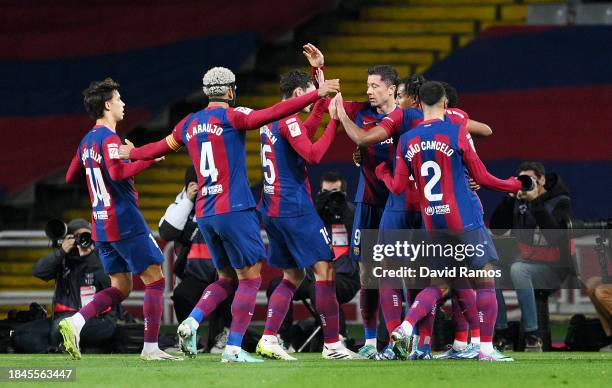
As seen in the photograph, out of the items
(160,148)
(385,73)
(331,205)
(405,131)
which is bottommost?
(331,205)

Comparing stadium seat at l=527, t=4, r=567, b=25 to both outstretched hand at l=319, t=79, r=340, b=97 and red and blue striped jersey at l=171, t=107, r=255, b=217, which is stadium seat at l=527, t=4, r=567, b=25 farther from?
outstretched hand at l=319, t=79, r=340, b=97

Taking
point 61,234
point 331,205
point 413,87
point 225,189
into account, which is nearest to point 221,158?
point 225,189

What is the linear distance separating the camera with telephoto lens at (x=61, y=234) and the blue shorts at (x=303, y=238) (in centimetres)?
242

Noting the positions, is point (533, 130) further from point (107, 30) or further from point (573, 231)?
point (107, 30)

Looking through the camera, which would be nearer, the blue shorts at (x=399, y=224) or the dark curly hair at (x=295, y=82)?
the blue shorts at (x=399, y=224)

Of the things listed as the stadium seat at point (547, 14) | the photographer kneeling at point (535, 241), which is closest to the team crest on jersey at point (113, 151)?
the photographer kneeling at point (535, 241)

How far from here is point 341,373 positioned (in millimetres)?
9195

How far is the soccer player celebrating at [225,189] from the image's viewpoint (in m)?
10.1

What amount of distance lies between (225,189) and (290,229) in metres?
0.80

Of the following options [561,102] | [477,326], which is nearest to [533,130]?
[561,102]

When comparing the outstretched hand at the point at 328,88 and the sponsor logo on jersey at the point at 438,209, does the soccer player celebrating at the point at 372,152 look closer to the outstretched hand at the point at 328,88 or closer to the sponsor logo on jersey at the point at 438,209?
the sponsor logo on jersey at the point at 438,209

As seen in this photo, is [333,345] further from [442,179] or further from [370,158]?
[442,179]

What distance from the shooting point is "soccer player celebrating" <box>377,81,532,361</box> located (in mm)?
9953

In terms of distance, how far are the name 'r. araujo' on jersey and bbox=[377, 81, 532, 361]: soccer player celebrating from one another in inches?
35.3
